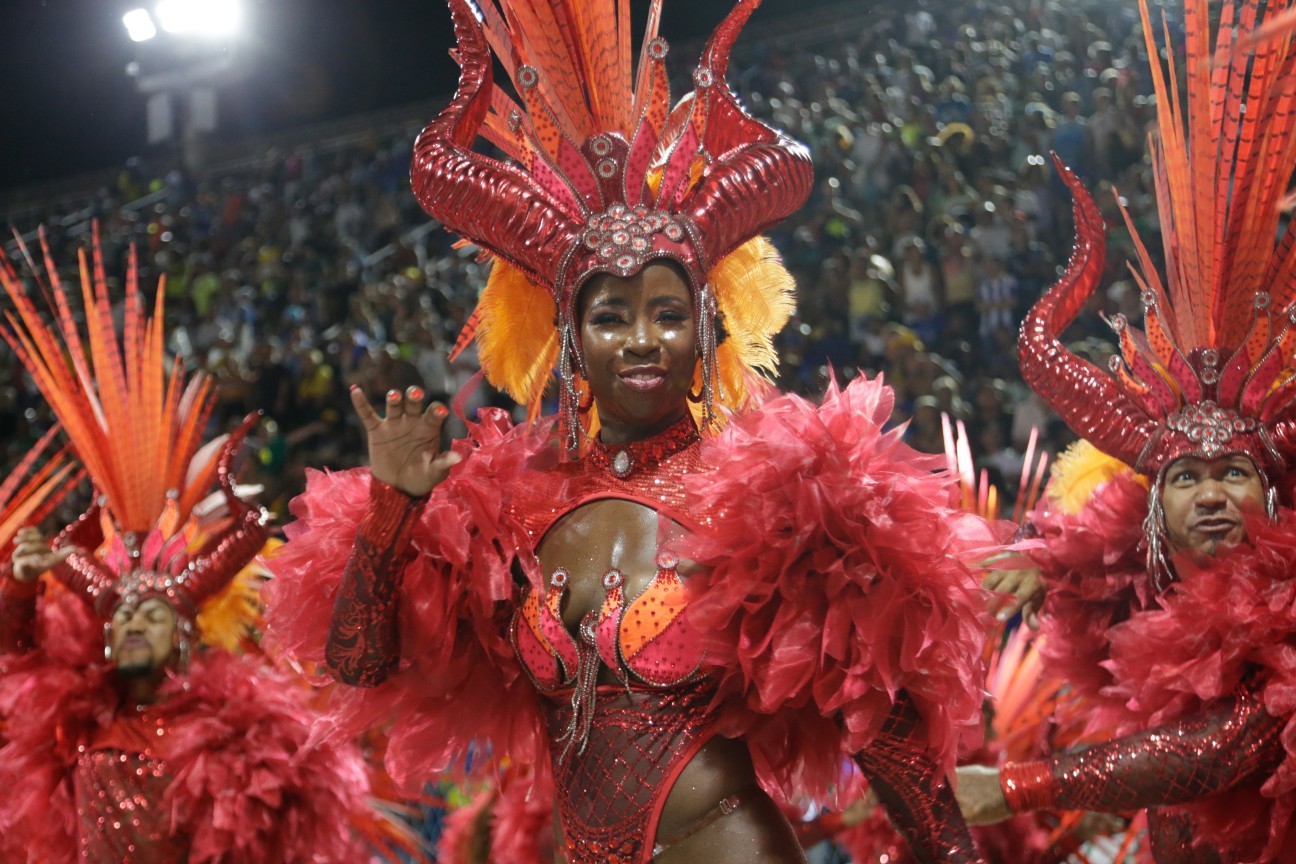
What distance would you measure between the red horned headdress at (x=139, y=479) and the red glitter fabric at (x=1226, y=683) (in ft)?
7.26

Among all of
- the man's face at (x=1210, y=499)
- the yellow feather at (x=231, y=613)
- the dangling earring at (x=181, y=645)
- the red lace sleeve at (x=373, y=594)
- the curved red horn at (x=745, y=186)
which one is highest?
the curved red horn at (x=745, y=186)

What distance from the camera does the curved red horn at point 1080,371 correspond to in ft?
8.66

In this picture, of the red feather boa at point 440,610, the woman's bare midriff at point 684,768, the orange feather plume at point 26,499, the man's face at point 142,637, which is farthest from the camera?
the orange feather plume at point 26,499

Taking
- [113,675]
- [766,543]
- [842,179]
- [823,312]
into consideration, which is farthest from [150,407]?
[842,179]

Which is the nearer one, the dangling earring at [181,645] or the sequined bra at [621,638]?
the sequined bra at [621,638]

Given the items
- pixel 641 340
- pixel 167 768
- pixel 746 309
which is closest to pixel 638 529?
pixel 641 340

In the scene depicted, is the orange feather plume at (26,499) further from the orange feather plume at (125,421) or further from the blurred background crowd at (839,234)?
the blurred background crowd at (839,234)

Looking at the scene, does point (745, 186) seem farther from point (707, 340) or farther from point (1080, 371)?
point (1080, 371)

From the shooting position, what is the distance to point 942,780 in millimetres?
1881

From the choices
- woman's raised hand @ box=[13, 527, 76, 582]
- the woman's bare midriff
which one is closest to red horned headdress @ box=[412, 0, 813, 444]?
the woman's bare midriff

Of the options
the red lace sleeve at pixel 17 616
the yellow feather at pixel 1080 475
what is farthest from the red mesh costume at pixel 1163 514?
the red lace sleeve at pixel 17 616

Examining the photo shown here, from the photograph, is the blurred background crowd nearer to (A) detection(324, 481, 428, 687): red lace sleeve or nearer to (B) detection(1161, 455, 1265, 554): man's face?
(B) detection(1161, 455, 1265, 554): man's face

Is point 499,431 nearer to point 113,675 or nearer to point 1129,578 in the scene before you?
point 1129,578

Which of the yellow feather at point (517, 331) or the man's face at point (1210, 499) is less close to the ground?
the yellow feather at point (517, 331)
